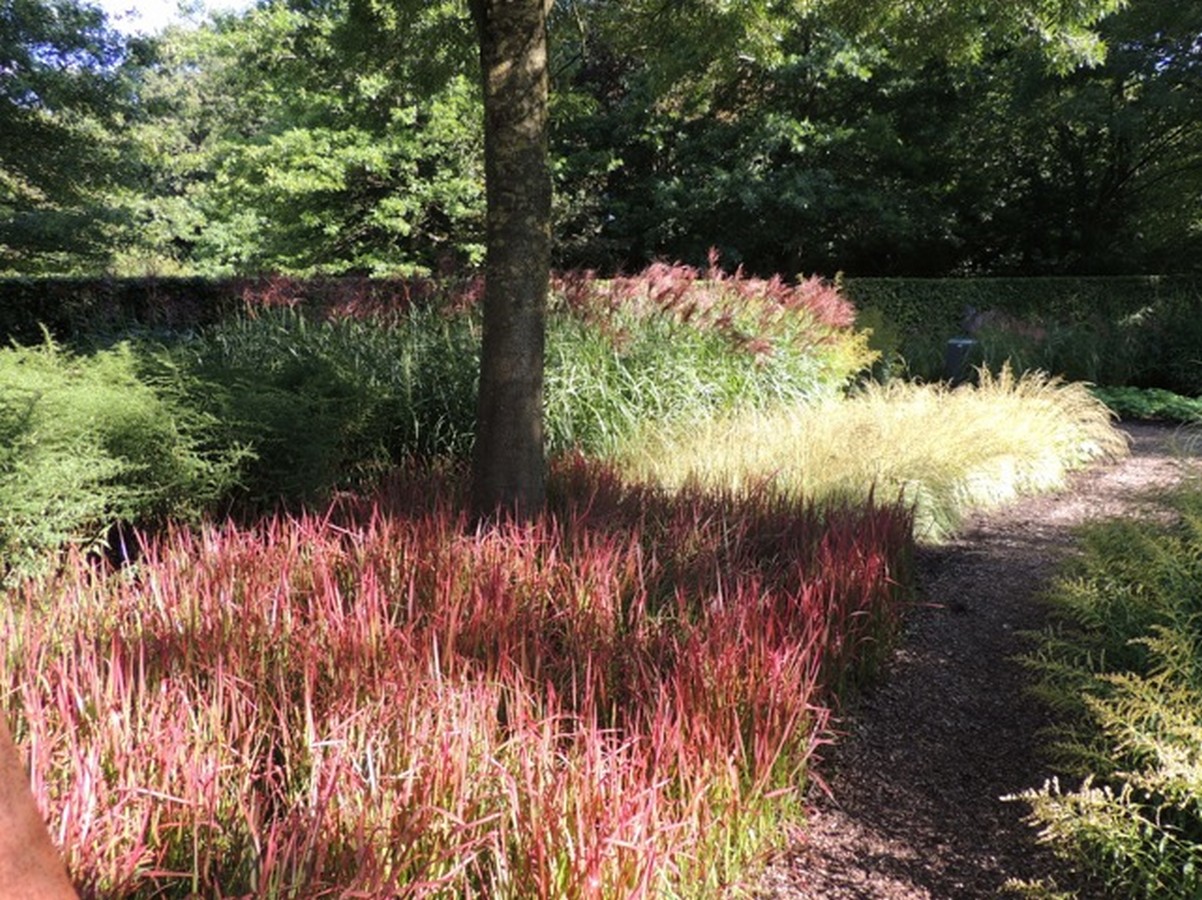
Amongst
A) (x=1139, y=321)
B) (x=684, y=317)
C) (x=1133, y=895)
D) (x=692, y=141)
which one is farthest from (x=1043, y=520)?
(x=692, y=141)

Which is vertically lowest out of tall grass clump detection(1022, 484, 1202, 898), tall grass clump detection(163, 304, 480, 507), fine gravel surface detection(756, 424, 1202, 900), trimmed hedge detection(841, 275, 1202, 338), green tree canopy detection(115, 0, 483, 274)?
fine gravel surface detection(756, 424, 1202, 900)

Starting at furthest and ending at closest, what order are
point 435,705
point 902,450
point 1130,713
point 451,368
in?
point 451,368 < point 902,450 < point 1130,713 < point 435,705

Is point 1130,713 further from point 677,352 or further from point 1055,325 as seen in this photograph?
point 1055,325

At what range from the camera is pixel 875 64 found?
1811cm

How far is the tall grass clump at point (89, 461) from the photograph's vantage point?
351 cm

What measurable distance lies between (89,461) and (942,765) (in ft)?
11.7

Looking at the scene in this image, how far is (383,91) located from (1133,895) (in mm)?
16929

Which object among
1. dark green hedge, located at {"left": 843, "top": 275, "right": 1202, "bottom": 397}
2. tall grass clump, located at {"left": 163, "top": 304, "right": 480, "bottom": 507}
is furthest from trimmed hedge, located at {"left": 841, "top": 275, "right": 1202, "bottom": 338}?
tall grass clump, located at {"left": 163, "top": 304, "right": 480, "bottom": 507}

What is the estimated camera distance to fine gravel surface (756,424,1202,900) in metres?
2.14

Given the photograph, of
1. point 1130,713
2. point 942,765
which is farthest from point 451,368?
point 1130,713

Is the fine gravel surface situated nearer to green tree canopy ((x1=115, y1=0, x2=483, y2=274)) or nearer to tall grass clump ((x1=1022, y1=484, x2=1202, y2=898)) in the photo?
tall grass clump ((x1=1022, y1=484, x2=1202, y2=898))

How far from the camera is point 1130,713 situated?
7.58 ft

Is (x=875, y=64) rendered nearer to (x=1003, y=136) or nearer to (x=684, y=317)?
(x=1003, y=136)

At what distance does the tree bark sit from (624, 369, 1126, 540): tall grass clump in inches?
155
